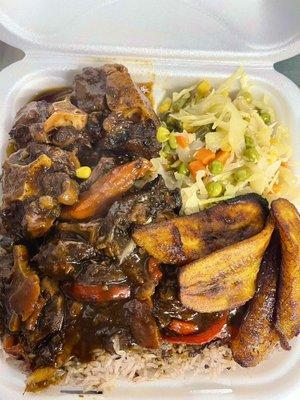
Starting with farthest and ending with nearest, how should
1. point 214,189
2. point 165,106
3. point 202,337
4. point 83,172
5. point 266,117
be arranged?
point 165,106 < point 266,117 < point 214,189 < point 83,172 < point 202,337

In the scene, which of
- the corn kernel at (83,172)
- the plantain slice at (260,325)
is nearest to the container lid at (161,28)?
the corn kernel at (83,172)

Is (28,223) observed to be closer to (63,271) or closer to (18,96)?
(63,271)

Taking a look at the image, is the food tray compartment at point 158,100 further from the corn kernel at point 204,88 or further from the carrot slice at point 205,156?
the carrot slice at point 205,156

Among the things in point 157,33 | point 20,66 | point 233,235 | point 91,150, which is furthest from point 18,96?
point 233,235

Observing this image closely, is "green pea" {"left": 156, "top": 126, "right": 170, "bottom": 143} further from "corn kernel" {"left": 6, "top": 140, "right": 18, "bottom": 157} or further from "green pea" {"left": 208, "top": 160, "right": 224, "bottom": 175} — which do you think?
"corn kernel" {"left": 6, "top": 140, "right": 18, "bottom": 157}

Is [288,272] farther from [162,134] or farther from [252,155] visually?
[162,134]

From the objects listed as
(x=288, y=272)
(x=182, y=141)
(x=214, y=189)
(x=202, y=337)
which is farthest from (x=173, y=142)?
(x=202, y=337)
